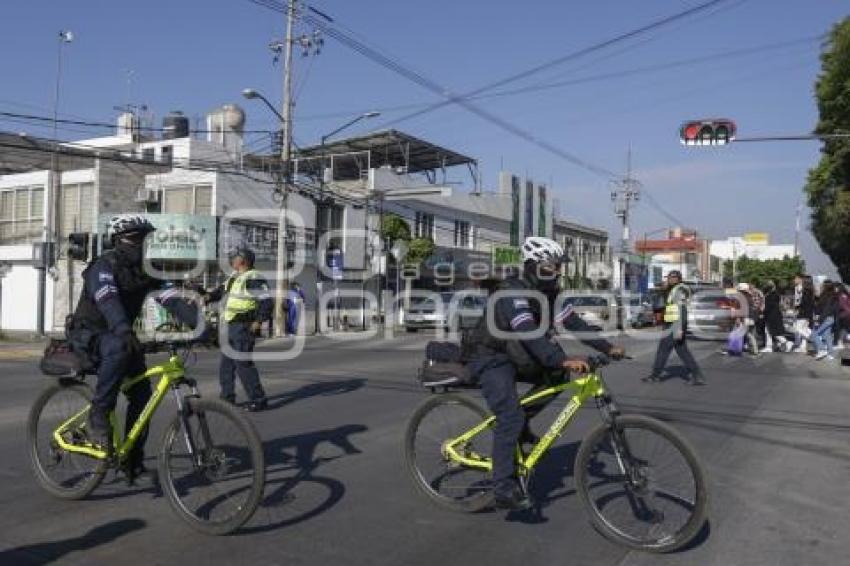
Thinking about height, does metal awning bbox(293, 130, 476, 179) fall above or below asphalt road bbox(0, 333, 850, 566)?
above

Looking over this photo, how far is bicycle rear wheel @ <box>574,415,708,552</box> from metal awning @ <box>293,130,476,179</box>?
3716 cm

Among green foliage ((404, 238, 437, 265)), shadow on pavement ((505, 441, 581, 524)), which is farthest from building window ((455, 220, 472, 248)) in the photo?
shadow on pavement ((505, 441, 581, 524))

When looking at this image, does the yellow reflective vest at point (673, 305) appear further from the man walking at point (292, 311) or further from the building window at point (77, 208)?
the building window at point (77, 208)

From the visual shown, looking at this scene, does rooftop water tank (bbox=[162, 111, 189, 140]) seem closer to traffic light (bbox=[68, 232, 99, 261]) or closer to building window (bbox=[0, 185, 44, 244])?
building window (bbox=[0, 185, 44, 244])

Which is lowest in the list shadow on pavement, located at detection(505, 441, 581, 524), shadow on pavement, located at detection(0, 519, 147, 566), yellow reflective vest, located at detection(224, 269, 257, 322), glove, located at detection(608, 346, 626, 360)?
shadow on pavement, located at detection(0, 519, 147, 566)

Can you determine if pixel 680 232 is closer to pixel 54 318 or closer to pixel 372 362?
pixel 54 318

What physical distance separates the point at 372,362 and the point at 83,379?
425 inches

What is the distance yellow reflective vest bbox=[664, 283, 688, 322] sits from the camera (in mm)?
13961

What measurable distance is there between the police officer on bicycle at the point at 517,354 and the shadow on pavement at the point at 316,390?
17.2 feet

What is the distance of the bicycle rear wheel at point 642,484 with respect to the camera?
193 inches

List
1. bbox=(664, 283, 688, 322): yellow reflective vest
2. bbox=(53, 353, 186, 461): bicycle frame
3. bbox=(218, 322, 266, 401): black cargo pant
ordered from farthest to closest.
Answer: bbox=(664, 283, 688, 322): yellow reflective vest → bbox=(218, 322, 266, 401): black cargo pant → bbox=(53, 353, 186, 461): bicycle frame

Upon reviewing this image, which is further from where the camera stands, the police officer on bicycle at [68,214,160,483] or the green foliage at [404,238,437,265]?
the green foliage at [404,238,437,265]

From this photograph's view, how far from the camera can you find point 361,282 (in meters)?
39.5

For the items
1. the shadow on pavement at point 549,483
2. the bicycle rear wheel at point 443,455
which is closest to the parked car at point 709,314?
the shadow on pavement at point 549,483
